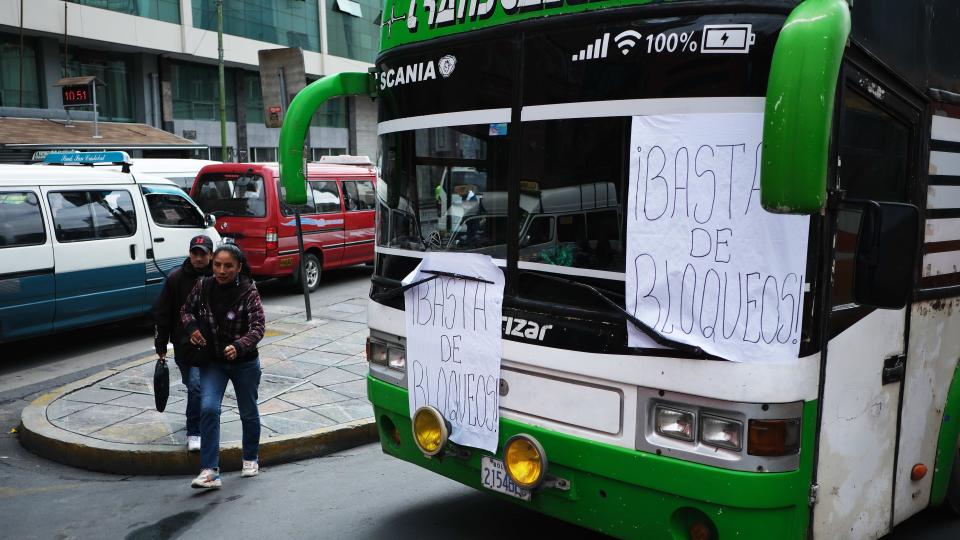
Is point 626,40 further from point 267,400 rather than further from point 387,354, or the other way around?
point 267,400

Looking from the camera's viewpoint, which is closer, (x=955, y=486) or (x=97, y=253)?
(x=955, y=486)

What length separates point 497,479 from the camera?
3582 mm

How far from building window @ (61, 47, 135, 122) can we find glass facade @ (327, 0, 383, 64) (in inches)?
413

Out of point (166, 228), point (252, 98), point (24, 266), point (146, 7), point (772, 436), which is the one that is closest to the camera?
point (772, 436)

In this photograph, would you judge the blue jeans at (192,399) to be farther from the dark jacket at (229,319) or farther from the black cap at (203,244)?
the black cap at (203,244)

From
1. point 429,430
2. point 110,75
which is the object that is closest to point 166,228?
point 429,430

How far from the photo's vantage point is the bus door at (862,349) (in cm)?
303

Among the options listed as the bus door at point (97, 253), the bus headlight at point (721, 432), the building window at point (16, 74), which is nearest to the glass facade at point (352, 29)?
the building window at point (16, 74)

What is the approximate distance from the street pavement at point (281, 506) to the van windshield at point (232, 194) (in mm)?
6401

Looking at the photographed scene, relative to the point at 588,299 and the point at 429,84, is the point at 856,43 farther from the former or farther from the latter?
the point at 429,84

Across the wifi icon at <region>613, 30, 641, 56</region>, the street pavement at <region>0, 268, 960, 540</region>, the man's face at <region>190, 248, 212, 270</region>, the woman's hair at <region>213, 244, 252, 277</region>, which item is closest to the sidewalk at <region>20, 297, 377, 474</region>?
the street pavement at <region>0, 268, 960, 540</region>

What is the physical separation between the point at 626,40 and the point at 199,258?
3.64 meters

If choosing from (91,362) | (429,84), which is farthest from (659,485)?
(91,362)

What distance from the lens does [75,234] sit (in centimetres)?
905
